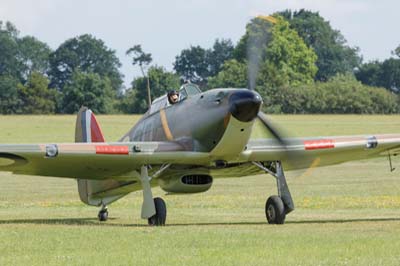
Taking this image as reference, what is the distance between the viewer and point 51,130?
7562 cm

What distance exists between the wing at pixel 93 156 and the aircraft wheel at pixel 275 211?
4.42ft

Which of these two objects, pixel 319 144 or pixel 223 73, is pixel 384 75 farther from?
pixel 319 144

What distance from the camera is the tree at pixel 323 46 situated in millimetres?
140700

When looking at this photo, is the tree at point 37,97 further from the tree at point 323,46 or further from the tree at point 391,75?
the tree at point 391,75

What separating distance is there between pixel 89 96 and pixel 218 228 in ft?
285

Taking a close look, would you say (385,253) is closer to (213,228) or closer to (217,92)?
Result: (213,228)

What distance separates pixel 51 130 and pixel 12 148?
5860cm

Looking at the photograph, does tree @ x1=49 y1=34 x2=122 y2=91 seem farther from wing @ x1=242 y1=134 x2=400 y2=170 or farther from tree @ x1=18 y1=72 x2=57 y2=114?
wing @ x1=242 y1=134 x2=400 y2=170

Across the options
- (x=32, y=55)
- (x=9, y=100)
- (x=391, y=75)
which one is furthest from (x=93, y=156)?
(x=32, y=55)

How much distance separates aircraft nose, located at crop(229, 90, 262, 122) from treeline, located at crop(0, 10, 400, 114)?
1.27 metres

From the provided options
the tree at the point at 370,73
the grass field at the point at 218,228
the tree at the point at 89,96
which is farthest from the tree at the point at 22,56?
A: the grass field at the point at 218,228

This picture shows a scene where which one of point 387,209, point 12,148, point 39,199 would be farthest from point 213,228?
point 39,199

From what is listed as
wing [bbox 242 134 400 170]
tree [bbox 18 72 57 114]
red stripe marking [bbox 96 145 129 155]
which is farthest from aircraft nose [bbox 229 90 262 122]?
tree [bbox 18 72 57 114]

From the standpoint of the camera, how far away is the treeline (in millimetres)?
46556
